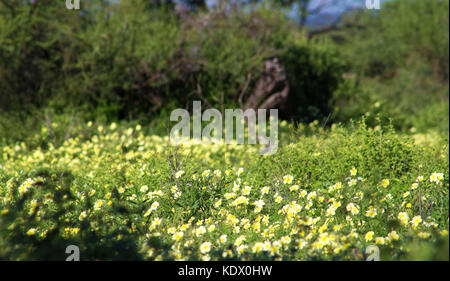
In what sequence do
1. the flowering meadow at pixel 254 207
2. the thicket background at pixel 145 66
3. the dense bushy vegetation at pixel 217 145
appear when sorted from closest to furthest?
the flowering meadow at pixel 254 207, the dense bushy vegetation at pixel 217 145, the thicket background at pixel 145 66

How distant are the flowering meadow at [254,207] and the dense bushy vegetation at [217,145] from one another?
17 mm

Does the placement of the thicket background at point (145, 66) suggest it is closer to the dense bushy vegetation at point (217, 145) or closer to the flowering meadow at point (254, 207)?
the dense bushy vegetation at point (217, 145)

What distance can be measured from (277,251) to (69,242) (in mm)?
1269

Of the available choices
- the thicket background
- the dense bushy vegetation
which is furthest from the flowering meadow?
the thicket background

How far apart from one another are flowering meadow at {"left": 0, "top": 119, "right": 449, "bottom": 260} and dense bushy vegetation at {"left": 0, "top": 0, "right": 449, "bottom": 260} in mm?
17

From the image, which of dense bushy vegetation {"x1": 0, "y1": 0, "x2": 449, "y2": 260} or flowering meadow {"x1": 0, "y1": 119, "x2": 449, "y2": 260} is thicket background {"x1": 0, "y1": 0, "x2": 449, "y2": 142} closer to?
dense bushy vegetation {"x1": 0, "y1": 0, "x2": 449, "y2": 260}

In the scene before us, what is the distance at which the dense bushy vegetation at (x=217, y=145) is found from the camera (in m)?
2.81

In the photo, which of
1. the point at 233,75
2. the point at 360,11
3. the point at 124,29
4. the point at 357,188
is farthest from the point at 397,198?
the point at 360,11

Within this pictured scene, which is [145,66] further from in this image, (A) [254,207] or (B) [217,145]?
(A) [254,207]

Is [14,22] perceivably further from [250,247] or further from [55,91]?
[250,247]

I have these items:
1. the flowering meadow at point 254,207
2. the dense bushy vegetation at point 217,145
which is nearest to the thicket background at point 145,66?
the dense bushy vegetation at point 217,145

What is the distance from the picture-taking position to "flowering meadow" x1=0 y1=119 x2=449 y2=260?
2570mm

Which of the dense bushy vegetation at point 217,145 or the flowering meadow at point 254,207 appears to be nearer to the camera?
the flowering meadow at point 254,207

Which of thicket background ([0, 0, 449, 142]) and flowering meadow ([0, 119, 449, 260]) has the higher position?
thicket background ([0, 0, 449, 142])
